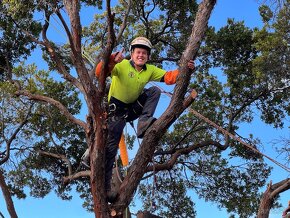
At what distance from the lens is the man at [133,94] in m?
5.11

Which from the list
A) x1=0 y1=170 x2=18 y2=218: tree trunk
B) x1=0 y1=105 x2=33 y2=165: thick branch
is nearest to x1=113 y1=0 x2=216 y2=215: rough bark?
x1=0 y1=170 x2=18 y2=218: tree trunk

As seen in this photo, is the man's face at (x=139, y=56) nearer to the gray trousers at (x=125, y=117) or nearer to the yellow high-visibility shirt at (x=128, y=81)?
the yellow high-visibility shirt at (x=128, y=81)

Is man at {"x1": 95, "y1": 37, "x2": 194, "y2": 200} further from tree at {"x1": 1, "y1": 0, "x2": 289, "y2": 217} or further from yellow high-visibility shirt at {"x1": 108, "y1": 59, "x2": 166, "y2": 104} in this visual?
tree at {"x1": 1, "y1": 0, "x2": 289, "y2": 217}

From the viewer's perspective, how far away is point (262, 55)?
30.5ft

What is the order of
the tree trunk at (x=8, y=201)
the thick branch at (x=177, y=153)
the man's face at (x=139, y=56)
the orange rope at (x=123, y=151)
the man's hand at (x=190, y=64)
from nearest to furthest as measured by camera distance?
1. the man's hand at (x=190, y=64)
2. the man's face at (x=139, y=56)
3. the orange rope at (x=123, y=151)
4. the tree trunk at (x=8, y=201)
5. the thick branch at (x=177, y=153)

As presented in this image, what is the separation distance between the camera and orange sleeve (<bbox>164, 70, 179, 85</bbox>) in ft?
17.0

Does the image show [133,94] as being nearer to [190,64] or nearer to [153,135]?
[153,135]

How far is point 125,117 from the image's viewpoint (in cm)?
527

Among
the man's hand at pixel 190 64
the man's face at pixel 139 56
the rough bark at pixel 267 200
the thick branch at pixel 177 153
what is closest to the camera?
the man's hand at pixel 190 64

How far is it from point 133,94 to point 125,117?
0.89ft

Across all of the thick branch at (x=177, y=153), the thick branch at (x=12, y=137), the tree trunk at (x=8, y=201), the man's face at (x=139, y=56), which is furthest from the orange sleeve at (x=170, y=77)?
the thick branch at (x=12, y=137)

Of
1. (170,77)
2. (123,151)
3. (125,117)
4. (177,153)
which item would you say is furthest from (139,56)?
(177,153)

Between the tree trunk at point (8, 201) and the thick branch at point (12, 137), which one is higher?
the thick branch at point (12, 137)

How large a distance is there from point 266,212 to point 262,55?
11.2 feet
